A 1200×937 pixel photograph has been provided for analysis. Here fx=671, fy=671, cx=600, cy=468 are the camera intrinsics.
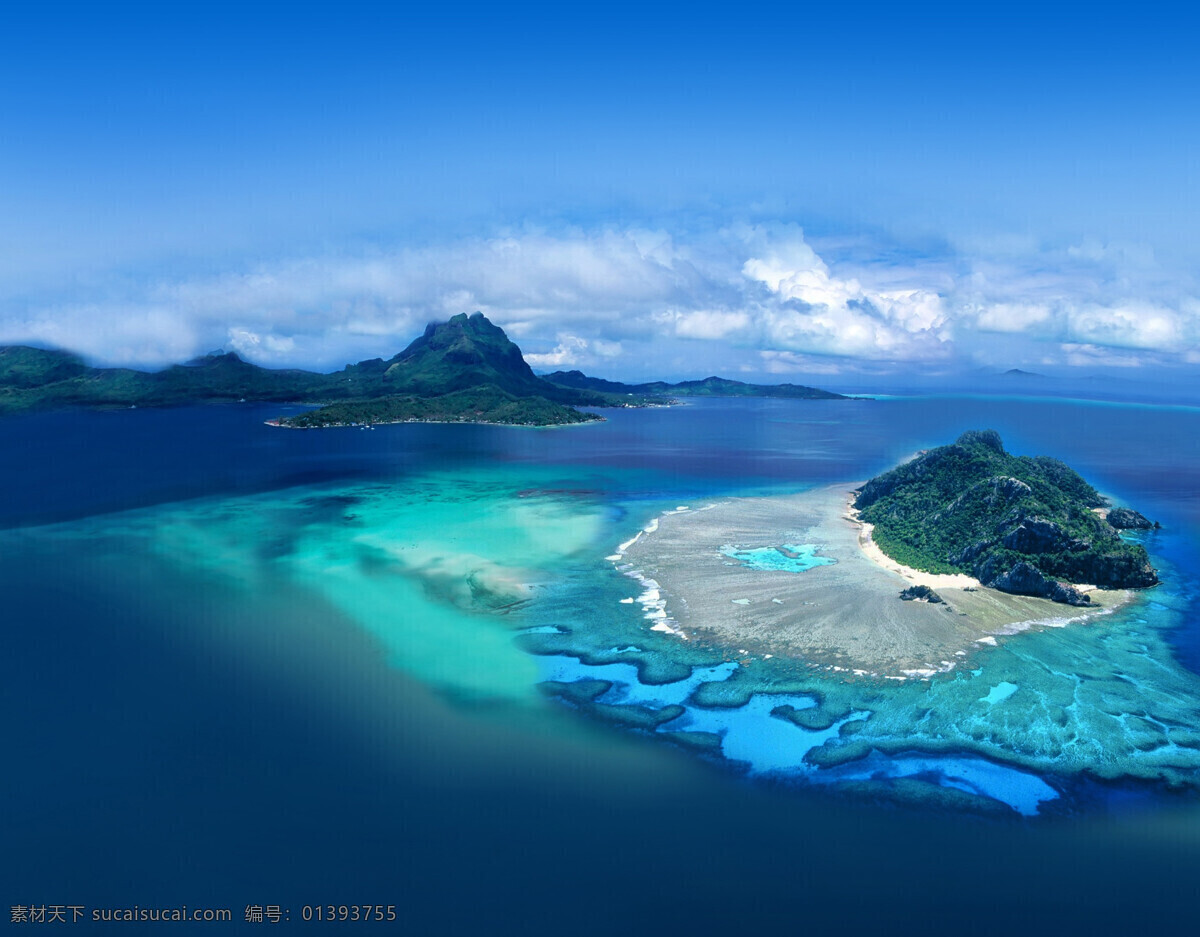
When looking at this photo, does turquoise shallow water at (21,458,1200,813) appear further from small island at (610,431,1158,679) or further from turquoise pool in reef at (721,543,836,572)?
small island at (610,431,1158,679)

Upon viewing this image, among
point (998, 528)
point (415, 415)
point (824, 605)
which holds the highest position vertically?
point (415, 415)

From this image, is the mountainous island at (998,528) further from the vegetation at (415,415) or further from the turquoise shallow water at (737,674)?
the vegetation at (415,415)

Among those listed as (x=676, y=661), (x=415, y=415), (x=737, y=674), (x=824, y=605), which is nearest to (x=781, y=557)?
(x=824, y=605)

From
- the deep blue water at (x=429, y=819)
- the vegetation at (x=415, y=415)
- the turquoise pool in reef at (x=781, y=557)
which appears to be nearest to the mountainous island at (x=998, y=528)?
the turquoise pool in reef at (x=781, y=557)

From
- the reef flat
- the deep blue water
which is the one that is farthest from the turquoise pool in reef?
the deep blue water

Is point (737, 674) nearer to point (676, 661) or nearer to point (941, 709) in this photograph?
point (676, 661)
